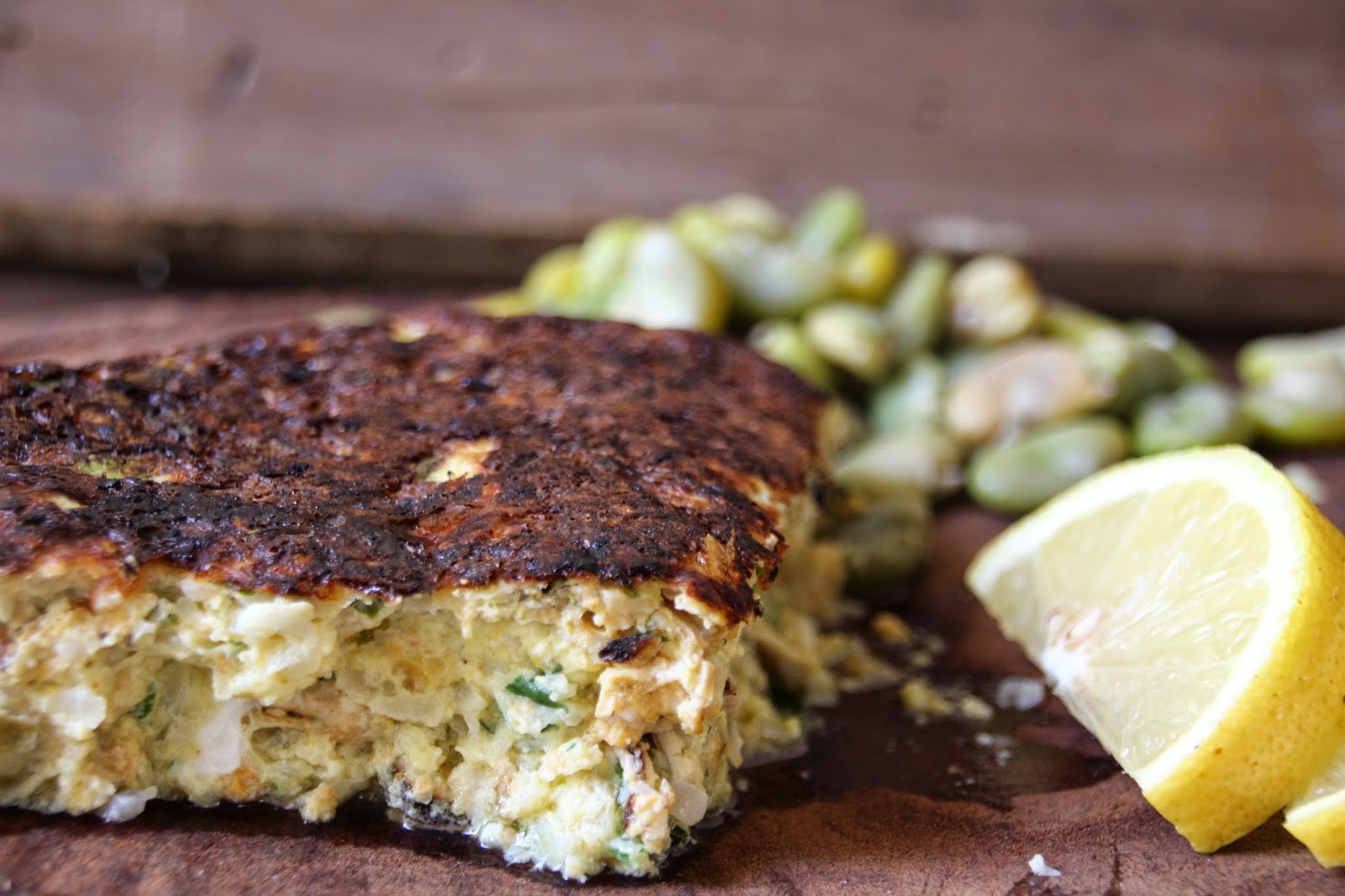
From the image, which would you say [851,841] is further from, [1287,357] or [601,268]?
[1287,357]

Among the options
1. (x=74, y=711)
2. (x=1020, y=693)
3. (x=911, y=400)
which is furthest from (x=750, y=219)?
(x=74, y=711)

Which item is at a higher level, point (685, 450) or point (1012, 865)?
point (685, 450)

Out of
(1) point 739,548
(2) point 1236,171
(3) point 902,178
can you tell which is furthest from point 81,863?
(2) point 1236,171

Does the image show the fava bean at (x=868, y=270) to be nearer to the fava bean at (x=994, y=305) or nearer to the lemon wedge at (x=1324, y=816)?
the fava bean at (x=994, y=305)

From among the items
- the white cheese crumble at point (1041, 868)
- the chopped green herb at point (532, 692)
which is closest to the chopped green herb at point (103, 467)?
the chopped green herb at point (532, 692)

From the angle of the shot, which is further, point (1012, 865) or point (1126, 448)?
point (1126, 448)

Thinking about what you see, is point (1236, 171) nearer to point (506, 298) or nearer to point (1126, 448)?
point (1126, 448)
